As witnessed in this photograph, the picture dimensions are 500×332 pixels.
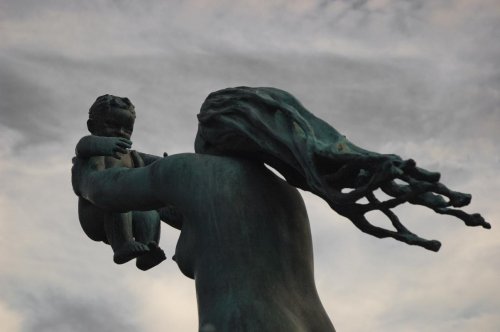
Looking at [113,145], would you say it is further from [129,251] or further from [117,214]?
[129,251]

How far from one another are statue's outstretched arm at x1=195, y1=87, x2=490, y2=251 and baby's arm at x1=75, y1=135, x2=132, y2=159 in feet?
1.58

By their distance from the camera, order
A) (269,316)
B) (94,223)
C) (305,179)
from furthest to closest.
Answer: (94,223)
(305,179)
(269,316)

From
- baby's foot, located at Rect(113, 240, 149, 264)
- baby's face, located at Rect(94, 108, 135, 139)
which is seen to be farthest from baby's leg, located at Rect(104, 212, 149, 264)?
baby's face, located at Rect(94, 108, 135, 139)

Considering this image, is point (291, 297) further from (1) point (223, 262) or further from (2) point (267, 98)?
(2) point (267, 98)

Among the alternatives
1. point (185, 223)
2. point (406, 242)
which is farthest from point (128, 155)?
point (406, 242)

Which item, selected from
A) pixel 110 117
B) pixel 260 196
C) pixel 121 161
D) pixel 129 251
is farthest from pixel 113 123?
pixel 260 196

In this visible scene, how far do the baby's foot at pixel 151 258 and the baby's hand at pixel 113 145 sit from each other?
62cm

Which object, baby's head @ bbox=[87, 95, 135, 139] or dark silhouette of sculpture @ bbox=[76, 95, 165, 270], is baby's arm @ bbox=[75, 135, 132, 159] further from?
baby's head @ bbox=[87, 95, 135, 139]

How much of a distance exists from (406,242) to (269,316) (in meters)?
0.84

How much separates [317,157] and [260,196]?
0.48 meters

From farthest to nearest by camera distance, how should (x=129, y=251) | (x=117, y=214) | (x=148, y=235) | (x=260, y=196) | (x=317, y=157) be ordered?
(x=148, y=235), (x=117, y=214), (x=129, y=251), (x=260, y=196), (x=317, y=157)

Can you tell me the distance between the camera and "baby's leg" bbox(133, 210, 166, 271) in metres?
6.40

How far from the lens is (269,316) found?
5379 mm

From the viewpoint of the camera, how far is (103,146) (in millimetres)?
6262
